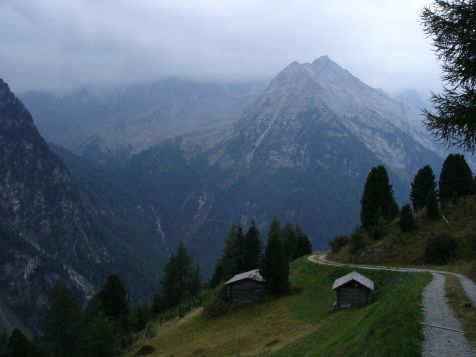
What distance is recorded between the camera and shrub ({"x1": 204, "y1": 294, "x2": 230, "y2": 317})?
70.6 metres

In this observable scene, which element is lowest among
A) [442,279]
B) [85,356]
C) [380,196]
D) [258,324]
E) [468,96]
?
[85,356]

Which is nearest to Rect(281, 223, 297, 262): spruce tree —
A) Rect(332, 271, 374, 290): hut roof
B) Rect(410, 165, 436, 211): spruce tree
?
Rect(410, 165, 436, 211): spruce tree

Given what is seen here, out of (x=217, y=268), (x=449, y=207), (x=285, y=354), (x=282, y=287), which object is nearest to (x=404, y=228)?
(x=449, y=207)

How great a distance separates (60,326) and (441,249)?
2283 inches

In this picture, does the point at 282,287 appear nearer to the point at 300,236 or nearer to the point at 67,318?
the point at 67,318

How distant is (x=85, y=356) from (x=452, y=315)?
59.9 metres

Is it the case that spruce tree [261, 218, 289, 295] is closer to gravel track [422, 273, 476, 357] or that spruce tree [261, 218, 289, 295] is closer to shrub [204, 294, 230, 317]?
shrub [204, 294, 230, 317]

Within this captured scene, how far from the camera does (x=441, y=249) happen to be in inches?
2394

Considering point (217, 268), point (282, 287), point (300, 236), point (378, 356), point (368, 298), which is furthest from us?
point (300, 236)

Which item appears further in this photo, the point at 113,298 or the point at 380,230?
the point at 113,298

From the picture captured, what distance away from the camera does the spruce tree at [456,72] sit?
21.6 m

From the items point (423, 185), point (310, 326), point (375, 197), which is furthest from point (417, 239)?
point (310, 326)

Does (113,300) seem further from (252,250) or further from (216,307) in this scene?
(216,307)

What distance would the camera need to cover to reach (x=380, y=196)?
81125 mm
